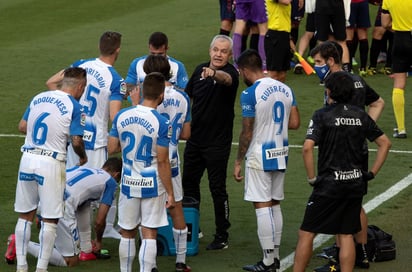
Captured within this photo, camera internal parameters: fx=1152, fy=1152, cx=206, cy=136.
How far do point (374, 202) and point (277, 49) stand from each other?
6256 mm

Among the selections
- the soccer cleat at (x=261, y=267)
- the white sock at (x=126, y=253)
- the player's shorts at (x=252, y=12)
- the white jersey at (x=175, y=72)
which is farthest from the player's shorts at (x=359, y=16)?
the white sock at (x=126, y=253)

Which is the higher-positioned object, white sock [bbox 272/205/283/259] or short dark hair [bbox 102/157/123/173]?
short dark hair [bbox 102/157/123/173]

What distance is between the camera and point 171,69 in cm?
1207

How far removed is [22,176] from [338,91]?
3035 mm

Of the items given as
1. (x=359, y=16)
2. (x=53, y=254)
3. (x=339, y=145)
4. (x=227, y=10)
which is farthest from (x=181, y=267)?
(x=359, y=16)

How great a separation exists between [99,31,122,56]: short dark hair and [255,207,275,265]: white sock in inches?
95.3

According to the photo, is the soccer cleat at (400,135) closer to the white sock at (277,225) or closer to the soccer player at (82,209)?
the white sock at (277,225)

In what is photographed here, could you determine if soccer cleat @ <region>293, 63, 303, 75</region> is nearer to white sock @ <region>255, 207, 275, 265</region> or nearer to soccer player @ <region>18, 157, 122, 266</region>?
soccer player @ <region>18, 157, 122, 266</region>

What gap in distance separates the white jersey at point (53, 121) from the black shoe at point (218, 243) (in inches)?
79.8

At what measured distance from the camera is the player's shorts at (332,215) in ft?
33.5

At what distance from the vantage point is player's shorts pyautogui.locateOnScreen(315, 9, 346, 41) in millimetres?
19703

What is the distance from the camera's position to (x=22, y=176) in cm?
1073

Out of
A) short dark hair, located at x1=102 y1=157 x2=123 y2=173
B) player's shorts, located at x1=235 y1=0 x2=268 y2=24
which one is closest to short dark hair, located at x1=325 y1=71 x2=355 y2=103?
short dark hair, located at x1=102 y1=157 x2=123 y2=173

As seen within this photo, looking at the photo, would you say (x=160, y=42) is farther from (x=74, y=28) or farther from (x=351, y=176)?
(x=74, y=28)
